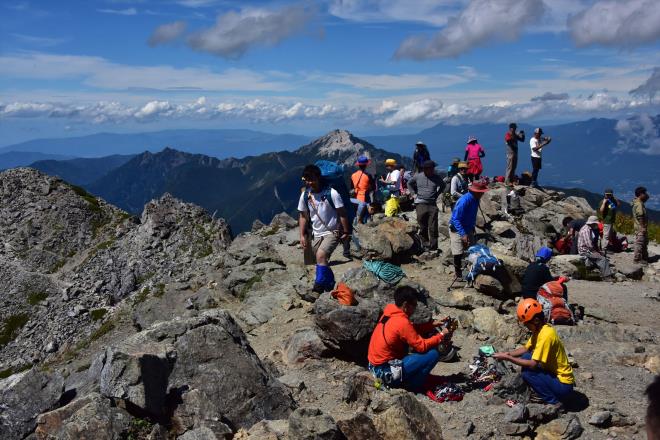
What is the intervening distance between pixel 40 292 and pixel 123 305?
1693cm

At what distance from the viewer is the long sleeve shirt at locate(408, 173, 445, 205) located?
19.7 metres

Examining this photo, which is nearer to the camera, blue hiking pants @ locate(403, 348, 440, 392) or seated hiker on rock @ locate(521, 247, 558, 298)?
blue hiking pants @ locate(403, 348, 440, 392)

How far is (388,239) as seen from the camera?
70.8ft

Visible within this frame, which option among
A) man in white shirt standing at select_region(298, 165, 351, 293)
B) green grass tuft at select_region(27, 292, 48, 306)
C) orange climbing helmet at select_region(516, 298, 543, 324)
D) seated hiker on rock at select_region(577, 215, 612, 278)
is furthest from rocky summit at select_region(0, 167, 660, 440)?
green grass tuft at select_region(27, 292, 48, 306)

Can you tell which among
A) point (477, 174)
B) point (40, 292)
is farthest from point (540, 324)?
point (40, 292)

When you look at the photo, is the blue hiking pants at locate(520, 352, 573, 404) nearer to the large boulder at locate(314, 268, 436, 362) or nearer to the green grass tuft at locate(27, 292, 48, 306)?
the large boulder at locate(314, 268, 436, 362)

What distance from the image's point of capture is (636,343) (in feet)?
46.1

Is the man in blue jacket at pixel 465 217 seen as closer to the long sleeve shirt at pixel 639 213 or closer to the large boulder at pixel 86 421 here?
the long sleeve shirt at pixel 639 213

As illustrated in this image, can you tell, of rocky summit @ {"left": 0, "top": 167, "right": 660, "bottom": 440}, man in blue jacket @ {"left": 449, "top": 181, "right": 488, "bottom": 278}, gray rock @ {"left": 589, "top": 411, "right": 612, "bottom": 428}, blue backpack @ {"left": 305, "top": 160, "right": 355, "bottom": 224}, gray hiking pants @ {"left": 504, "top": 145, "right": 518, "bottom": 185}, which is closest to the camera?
rocky summit @ {"left": 0, "top": 167, "right": 660, "bottom": 440}

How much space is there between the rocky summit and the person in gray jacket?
0.63m

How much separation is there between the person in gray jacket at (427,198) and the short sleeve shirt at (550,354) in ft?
32.7

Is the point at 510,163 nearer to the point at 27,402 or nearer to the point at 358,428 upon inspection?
the point at 358,428

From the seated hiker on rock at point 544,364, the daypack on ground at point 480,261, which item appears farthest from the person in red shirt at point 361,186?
the seated hiker on rock at point 544,364

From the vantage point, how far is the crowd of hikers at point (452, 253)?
10172 millimetres
